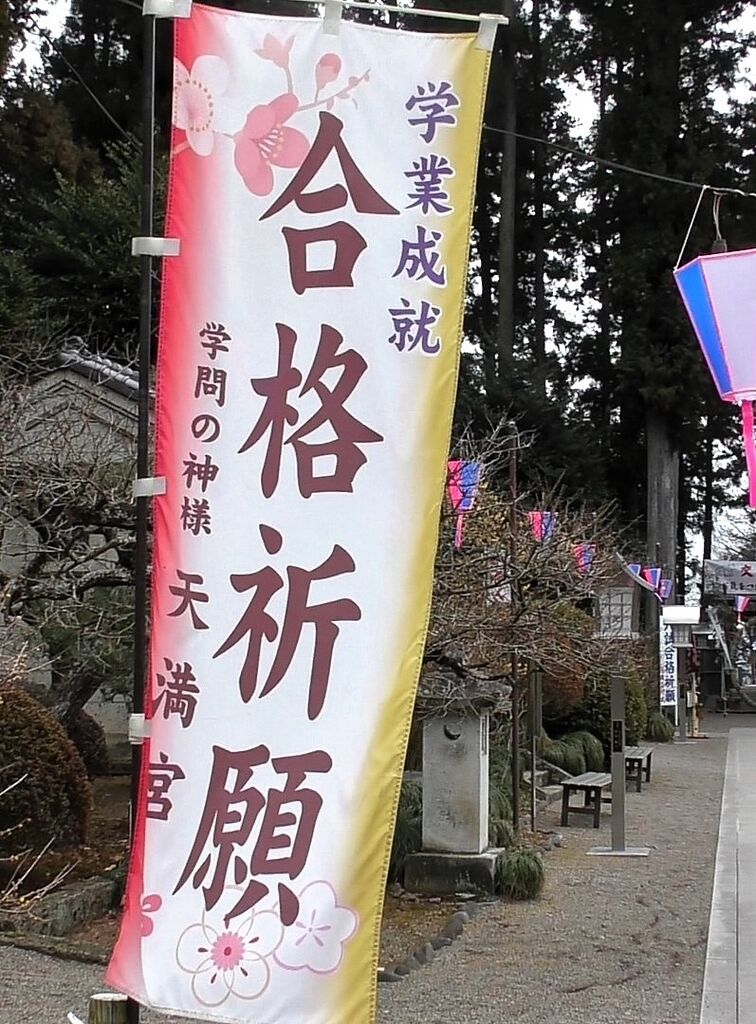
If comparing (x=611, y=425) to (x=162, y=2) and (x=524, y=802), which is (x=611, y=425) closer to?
(x=524, y=802)

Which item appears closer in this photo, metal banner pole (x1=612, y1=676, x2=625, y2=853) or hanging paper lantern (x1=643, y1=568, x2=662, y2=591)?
metal banner pole (x1=612, y1=676, x2=625, y2=853)

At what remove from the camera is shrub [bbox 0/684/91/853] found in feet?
25.8

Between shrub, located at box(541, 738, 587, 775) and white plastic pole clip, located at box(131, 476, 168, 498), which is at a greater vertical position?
white plastic pole clip, located at box(131, 476, 168, 498)

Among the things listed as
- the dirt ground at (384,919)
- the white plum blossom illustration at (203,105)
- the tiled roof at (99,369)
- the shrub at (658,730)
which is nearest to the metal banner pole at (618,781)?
the dirt ground at (384,919)

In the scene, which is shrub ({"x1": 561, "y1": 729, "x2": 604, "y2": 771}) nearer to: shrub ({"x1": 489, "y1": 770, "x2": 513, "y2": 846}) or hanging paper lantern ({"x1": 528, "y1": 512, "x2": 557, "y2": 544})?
shrub ({"x1": 489, "y1": 770, "x2": 513, "y2": 846})

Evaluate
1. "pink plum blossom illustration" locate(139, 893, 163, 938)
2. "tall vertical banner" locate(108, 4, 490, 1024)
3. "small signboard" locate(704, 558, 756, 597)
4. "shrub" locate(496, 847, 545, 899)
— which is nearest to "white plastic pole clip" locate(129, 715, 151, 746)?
"tall vertical banner" locate(108, 4, 490, 1024)

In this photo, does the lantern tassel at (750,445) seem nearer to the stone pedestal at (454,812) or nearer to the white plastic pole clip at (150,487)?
the stone pedestal at (454,812)

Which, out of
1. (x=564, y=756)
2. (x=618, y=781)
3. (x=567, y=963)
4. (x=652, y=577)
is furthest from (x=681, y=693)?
(x=567, y=963)

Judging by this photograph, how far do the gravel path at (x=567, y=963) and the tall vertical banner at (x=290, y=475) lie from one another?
8.74 ft

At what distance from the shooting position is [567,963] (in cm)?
718

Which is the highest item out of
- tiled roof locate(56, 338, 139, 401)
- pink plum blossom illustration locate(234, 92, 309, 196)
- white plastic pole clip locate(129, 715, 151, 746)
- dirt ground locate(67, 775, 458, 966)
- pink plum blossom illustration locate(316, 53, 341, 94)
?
tiled roof locate(56, 338, 139, 401)

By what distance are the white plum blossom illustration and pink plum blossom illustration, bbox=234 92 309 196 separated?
0.05 metres

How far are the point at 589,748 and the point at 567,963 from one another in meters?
9.99

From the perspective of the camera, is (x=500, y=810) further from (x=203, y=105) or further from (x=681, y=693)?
(x=681, y=693)
